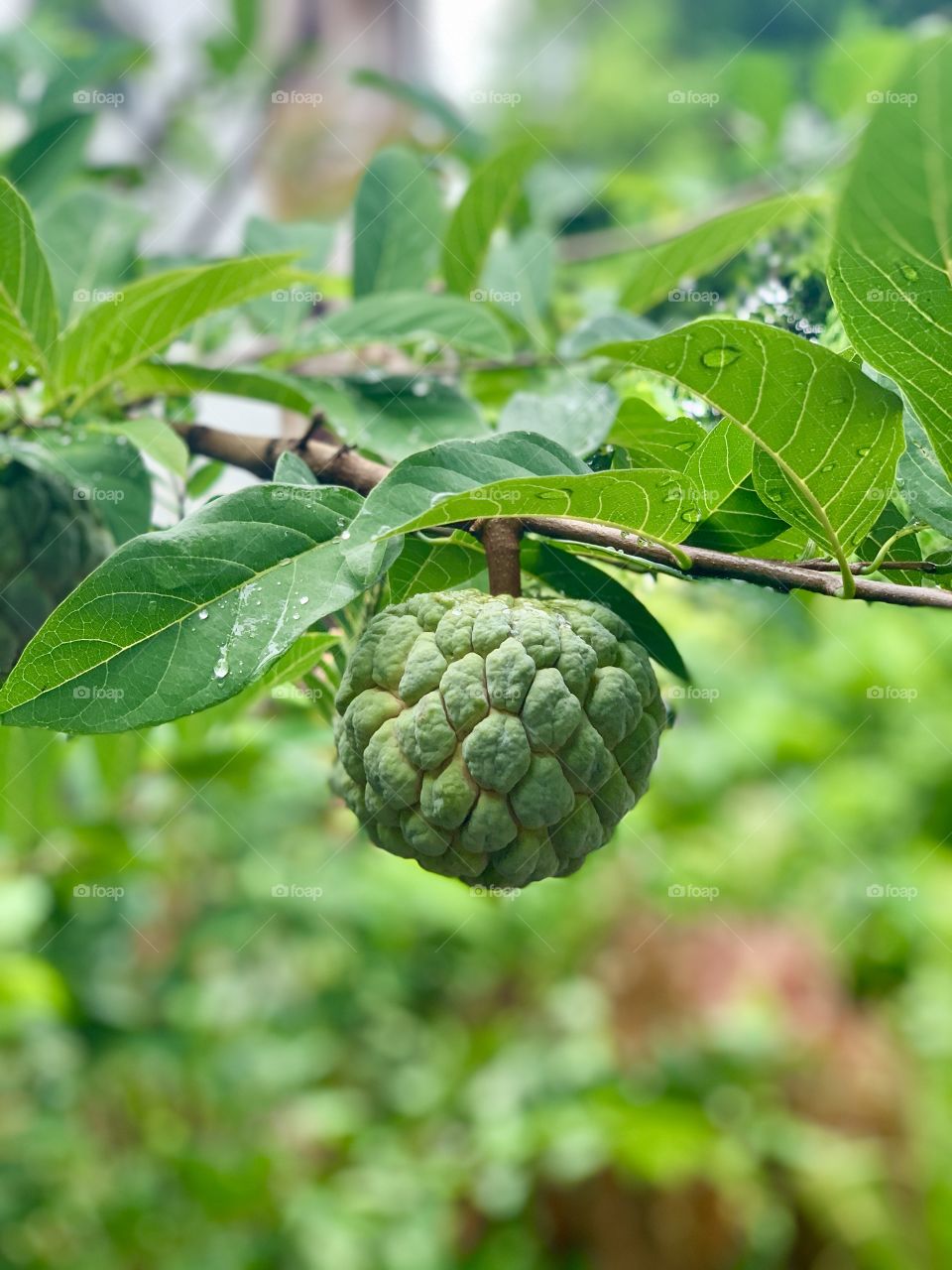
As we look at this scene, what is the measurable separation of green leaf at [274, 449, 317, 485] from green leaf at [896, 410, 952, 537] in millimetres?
351

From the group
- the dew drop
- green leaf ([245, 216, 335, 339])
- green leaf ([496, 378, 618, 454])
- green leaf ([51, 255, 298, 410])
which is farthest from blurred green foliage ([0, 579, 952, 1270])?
the dew drop

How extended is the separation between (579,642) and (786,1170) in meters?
2.85

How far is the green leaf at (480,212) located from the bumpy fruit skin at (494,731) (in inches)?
26.7

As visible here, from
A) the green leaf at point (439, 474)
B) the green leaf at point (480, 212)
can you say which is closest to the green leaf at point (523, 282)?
the green leaf at point (480, 212)

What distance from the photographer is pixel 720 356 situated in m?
0.54

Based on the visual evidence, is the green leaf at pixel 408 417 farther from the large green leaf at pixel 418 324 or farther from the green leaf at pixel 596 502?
the green leaf at pixel 596 502

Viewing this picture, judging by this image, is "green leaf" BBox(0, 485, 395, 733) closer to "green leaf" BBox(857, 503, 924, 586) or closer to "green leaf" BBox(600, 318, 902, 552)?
"green leaf" BBox(600, 318, 902, 552)

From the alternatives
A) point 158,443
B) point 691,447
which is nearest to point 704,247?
point 691,447

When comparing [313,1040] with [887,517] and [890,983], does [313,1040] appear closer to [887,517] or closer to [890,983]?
[890,983]

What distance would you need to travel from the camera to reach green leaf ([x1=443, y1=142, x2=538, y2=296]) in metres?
1.17

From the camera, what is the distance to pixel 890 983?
11.2 feet

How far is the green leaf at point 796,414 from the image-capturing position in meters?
0.54

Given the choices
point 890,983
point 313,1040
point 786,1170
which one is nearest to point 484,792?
point 313,1040

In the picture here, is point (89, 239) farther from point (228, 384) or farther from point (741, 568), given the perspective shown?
point (741, 568)
